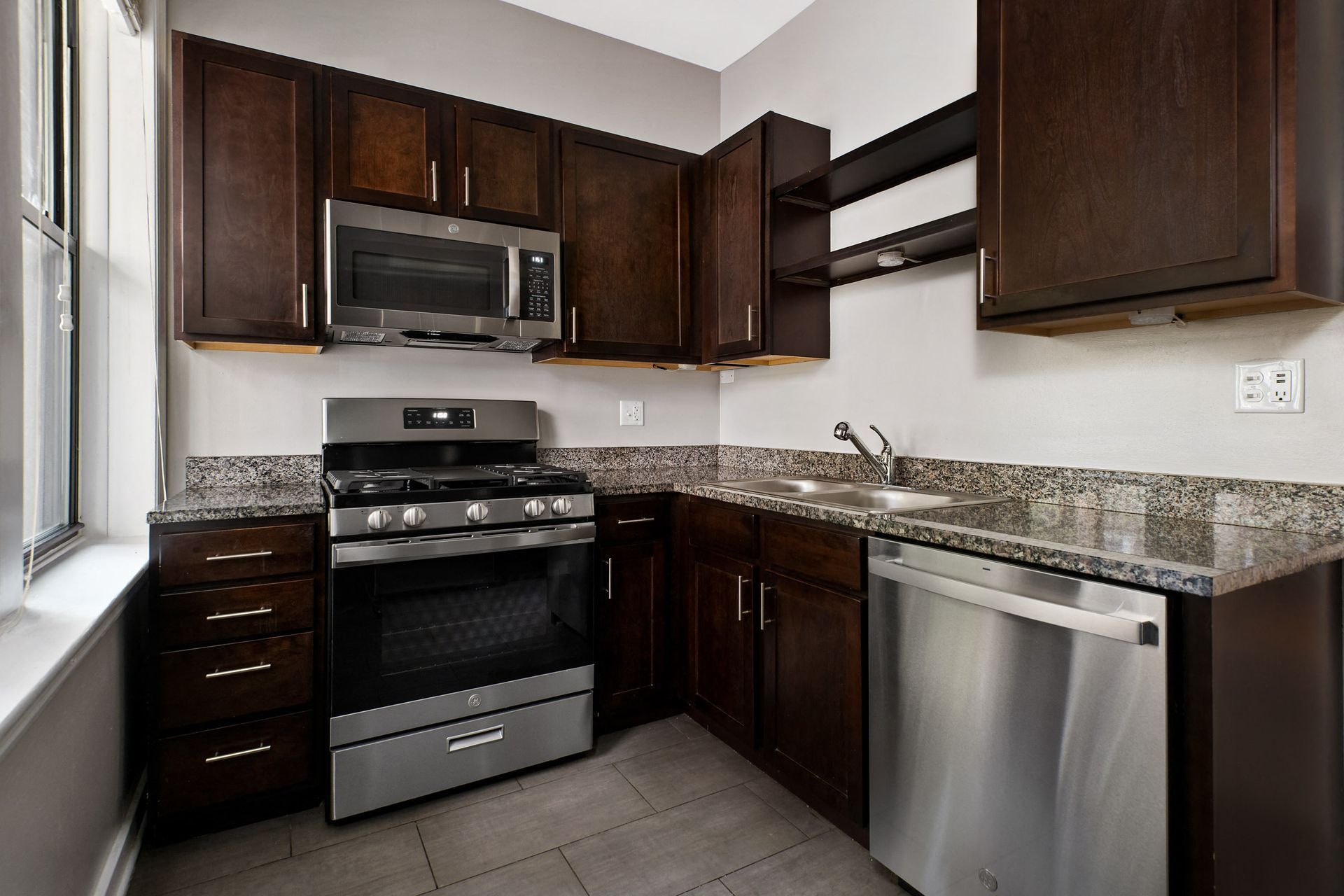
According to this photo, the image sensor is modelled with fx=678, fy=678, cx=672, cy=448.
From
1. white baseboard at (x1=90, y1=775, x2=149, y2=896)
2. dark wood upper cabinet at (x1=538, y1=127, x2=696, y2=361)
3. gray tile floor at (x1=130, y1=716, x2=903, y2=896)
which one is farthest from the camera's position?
dark wood upper cabinet at (x1=538, y1=127, x2=696, y2=361)

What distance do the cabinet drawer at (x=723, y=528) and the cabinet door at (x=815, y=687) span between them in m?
0.14

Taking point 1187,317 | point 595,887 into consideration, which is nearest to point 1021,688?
point 1187,317

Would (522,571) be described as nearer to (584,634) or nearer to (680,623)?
(584,634)

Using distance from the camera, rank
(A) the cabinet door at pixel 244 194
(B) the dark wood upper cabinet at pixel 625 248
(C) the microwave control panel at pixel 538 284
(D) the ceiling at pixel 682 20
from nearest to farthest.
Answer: (A) the cabinet door at pixel 244 194, (C) the microwave control panel at pixel 538 284, (B) the dark wood upper cabinet at pixel 625 248, (D) the ceiling at pixel 682 20

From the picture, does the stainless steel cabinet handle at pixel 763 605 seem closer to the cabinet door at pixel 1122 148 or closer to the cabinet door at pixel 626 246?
the cabinet door at pixel 1122 148

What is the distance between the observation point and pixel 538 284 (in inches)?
97.2

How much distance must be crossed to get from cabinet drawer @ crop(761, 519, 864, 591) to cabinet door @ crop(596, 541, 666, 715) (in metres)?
0.56

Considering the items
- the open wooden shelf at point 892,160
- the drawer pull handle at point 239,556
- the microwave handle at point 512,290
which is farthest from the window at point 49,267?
the open wooden shelf at point 892,160

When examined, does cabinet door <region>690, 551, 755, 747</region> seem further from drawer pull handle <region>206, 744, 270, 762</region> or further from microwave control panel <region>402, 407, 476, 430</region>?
drawer pull handle <region>206, 744, 270, 762</region>

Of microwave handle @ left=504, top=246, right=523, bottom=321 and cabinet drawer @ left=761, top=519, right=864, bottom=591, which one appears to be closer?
cabinet drawer @ left=761, top=519, right=864, bottom=591

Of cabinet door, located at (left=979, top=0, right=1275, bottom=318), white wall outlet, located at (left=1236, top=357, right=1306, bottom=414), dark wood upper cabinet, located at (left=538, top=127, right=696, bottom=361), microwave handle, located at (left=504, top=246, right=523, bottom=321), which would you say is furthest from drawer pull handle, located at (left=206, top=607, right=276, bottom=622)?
white wall outlet, located at (left=1236, top=357, right=1306, bottom=414)

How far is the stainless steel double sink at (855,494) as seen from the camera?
77.7 inches

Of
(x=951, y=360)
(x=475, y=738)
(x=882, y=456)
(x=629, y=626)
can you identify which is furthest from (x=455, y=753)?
(x=951, y=360)

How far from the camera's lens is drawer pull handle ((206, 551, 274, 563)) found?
1812 millimetres
